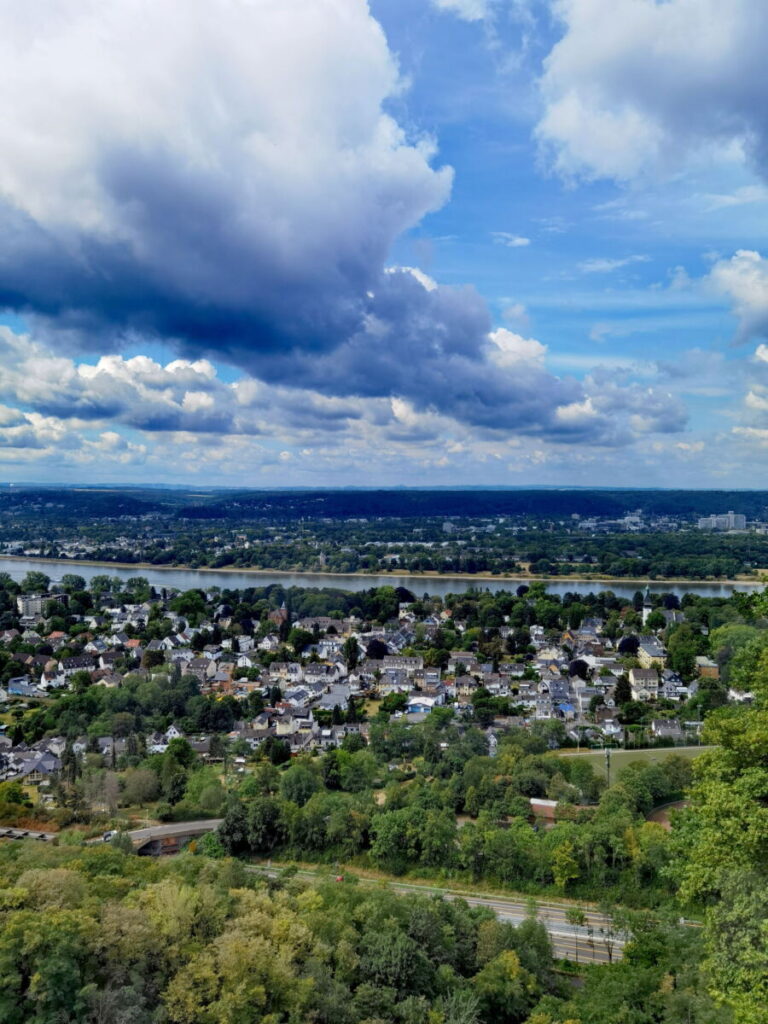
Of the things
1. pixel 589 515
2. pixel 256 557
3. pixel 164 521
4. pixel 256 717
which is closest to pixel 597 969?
pixel 256 717

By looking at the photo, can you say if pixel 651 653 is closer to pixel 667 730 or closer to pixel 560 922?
pixel 667 730

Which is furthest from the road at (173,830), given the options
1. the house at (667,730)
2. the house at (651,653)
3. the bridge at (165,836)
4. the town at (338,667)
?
the house at (651,653)

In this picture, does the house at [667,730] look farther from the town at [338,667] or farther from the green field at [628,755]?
the green field at [628,755]

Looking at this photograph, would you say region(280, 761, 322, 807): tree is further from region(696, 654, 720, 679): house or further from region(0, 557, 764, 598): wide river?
region(0, 557, 764, 598): wide river

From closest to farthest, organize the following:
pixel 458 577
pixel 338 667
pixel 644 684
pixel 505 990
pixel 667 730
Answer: pixel 505 990, pixel 667 730, pixel 644 684, pixel 338 667, pixel 458 577

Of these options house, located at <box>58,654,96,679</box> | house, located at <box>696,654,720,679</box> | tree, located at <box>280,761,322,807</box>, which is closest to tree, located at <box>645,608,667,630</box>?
house, located at <box>696,654,720,679</box>

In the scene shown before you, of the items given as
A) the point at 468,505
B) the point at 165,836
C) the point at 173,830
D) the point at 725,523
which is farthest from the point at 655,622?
the point at 468,505

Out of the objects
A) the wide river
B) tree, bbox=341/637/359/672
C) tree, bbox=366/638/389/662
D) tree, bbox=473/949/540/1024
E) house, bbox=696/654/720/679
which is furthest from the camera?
the wide river
